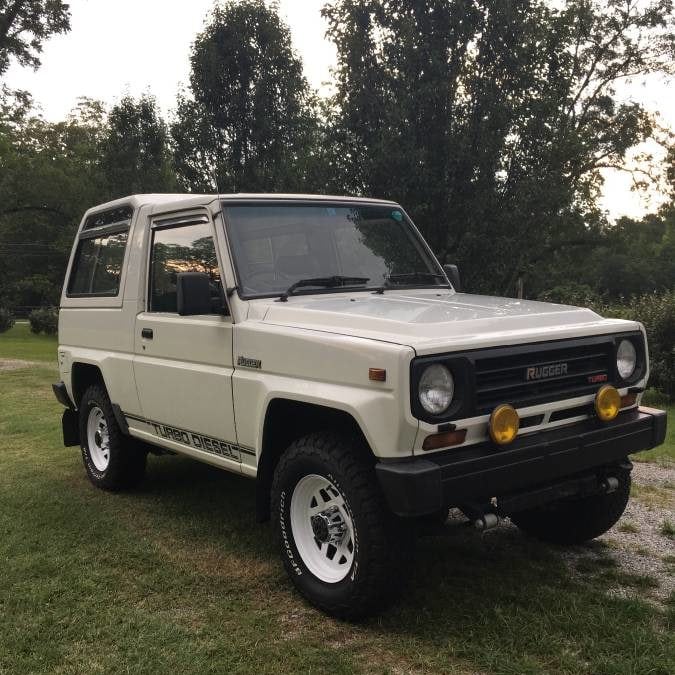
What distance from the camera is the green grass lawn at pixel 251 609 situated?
307 cm

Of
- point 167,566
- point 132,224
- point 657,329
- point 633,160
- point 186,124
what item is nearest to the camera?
point 167,566

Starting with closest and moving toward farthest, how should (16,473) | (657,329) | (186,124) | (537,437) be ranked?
1. (537,437)
2. (16,473)
3. (657,329)
4. (186,124)

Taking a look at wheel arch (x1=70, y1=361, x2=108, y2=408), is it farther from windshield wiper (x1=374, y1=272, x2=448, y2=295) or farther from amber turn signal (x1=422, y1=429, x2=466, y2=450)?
amber turn signal (x1=422, y1=429, x2=466, y2=450)

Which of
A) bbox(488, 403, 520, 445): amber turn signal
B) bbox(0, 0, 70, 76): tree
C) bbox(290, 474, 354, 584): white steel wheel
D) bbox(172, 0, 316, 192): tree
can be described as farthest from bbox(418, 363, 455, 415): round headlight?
bbox(0, 0, 70, 76): tree

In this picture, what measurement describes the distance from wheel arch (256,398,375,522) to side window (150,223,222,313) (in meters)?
0.80

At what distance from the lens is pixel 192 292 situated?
3.79 m

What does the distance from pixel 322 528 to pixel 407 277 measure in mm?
1898

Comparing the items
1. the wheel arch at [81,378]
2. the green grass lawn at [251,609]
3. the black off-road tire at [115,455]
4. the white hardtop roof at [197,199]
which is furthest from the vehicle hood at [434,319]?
the wheel arch at [81,378]

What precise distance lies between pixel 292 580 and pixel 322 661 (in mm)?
662

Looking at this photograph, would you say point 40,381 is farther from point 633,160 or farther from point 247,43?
point 633,160

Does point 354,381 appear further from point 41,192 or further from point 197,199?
point 41,192

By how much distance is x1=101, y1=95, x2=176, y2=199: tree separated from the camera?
19781 millimetres

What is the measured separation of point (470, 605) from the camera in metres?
3.55

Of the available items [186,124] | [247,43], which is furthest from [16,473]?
[247,43]
